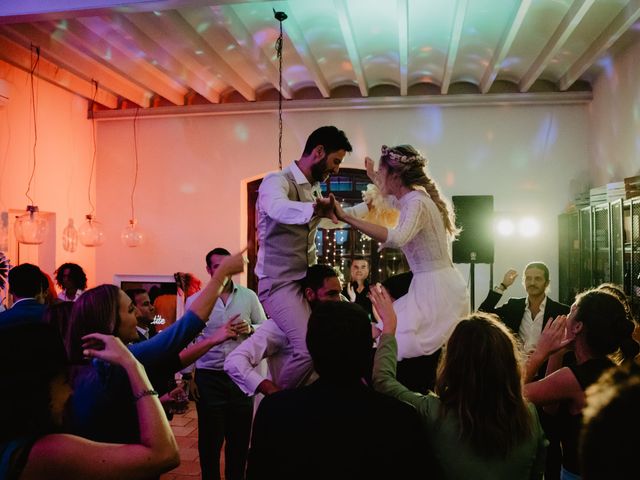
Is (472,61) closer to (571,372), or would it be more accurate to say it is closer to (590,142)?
(590,142)

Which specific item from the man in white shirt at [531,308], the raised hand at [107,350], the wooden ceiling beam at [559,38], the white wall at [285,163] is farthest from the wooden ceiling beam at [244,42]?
the raised hand at [107,350]

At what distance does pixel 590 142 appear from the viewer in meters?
7.39

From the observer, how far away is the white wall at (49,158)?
661 cm

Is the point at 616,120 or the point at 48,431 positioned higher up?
the point at 616,120

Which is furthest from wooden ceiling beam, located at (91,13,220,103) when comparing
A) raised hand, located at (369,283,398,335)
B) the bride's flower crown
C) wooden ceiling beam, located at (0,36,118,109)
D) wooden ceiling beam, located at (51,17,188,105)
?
raised hand, located at (369,283,398,335)

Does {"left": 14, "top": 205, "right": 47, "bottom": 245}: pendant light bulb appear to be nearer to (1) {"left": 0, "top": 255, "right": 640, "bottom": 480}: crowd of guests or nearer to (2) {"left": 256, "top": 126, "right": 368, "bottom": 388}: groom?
(2) {"left": 256, "top": 126, "right": 368, "bottom": 388}: groom

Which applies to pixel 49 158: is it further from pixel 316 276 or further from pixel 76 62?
pixel 316 276

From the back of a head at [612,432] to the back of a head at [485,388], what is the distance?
→ 3.13ft

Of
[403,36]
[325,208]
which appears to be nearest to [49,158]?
[403,36]

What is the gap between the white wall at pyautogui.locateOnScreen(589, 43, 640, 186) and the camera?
232 inches

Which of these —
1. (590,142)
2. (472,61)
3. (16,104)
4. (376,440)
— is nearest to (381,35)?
(472,61)

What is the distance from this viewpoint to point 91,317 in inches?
69.4

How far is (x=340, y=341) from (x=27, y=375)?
74cm

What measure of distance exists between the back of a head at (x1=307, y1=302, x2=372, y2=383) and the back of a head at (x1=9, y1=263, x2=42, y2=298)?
2827 millimetres
